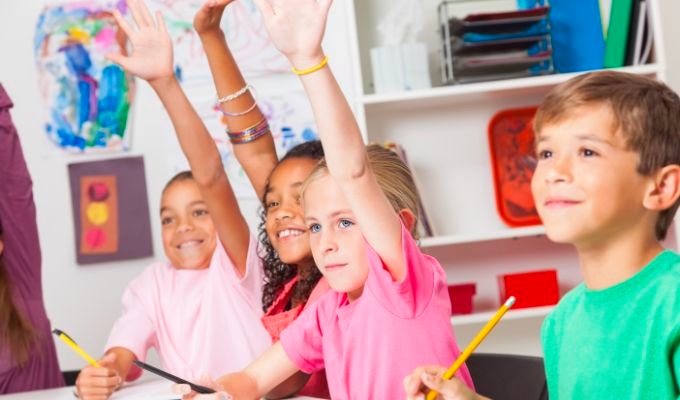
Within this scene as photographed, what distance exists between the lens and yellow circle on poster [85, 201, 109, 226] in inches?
118

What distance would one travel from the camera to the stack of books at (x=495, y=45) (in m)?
2.73

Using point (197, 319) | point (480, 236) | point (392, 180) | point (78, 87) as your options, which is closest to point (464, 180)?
point (480, 236)

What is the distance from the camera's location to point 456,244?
10.0 ft

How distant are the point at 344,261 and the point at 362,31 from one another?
1.78m

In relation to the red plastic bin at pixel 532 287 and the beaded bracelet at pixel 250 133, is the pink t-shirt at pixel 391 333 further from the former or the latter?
the red plastic bin at pixel 532 287

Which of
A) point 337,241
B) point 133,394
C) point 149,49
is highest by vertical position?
point 149,49

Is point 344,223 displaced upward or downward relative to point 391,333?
upward

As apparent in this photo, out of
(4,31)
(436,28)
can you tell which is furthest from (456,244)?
(4,31)

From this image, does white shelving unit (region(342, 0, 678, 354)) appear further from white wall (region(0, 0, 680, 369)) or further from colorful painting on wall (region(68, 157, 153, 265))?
colorful painting on wall (region(68, 157, 153, 265))

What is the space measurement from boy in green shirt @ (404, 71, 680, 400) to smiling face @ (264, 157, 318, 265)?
2.11 feet

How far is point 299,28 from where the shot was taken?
1.10 meters

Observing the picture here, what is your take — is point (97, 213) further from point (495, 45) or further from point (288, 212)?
point (288, 212)

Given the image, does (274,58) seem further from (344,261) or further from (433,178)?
(344,261)

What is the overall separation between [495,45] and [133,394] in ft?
5.24
